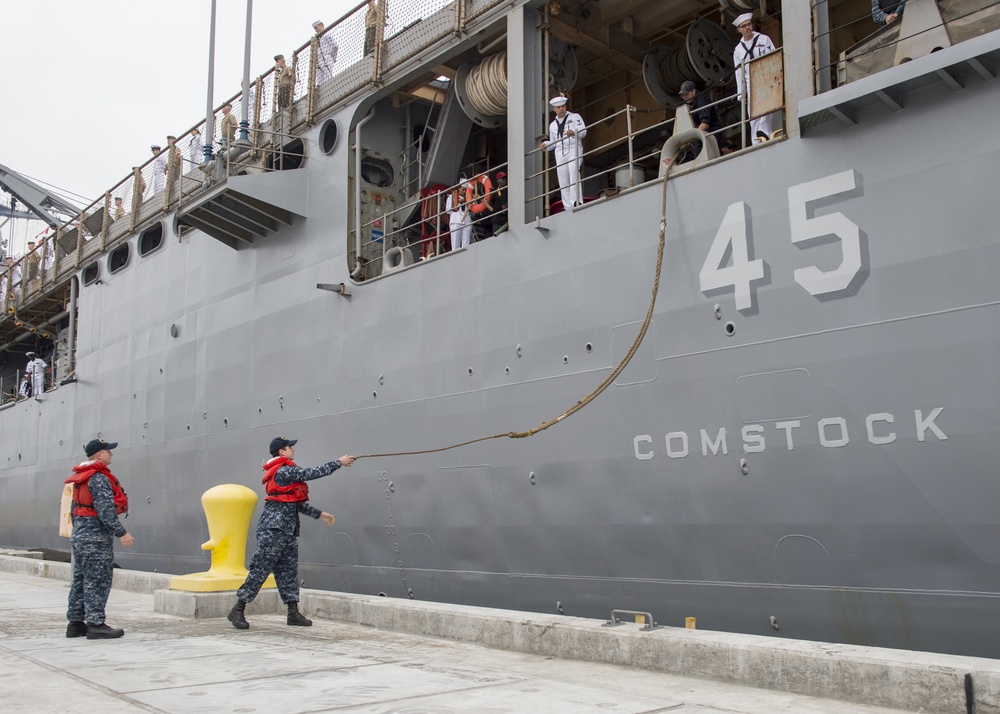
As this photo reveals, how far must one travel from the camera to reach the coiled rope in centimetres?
961

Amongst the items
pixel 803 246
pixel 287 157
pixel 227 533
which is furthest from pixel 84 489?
pixel 287 157

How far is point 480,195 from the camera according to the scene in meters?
10.1

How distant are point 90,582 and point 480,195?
18.8 feet

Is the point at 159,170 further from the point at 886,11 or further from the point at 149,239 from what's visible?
the point at 886,11

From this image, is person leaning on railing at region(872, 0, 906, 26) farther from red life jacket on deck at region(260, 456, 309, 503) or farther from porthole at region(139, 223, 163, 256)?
porthole at region(139, 223, 163, 256)

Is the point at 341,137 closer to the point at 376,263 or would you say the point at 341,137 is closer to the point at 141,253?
the point at 376,263

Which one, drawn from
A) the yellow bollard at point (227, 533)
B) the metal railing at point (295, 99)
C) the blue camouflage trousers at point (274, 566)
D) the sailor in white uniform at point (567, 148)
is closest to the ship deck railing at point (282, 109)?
the metal railing at point (295, 99)

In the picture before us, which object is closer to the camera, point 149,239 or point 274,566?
point 274,566

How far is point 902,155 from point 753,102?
1.45 m

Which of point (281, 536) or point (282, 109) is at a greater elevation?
point (282, 109)

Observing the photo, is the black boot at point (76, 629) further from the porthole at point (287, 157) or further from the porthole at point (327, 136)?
the porthole at point (287, 157)

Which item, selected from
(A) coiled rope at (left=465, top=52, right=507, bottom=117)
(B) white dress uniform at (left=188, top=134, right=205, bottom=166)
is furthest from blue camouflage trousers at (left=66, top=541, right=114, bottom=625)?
(B) white dress uniform at (left=188, top=134, right=205, bottom=166)

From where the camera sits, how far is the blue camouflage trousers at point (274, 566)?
723 centimetres

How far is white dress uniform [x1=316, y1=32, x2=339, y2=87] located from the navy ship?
0.04 meters
